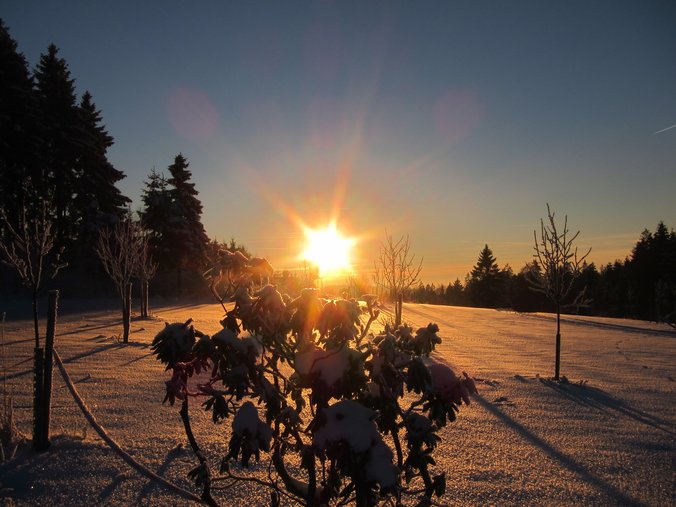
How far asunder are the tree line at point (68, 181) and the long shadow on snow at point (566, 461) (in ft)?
64.8

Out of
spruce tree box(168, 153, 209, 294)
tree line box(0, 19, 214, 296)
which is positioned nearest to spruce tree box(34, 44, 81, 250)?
tree line box(0, 19, 214, 296)

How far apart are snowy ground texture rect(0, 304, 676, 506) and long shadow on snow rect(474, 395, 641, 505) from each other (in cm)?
2

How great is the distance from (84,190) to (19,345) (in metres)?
20.0

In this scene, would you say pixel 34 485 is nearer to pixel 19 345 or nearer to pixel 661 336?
pixel 19 345

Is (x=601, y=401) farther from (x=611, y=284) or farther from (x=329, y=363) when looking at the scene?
(x=611, y=284)

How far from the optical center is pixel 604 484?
12.1 feet

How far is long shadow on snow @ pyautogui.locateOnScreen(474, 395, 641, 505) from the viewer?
347 cm

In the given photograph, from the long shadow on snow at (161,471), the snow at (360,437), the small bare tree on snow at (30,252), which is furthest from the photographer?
the small bare tree on snow at (30,252)

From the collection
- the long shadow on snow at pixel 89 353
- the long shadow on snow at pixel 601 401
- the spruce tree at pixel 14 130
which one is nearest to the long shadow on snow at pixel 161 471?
the long shadow on snow at pixel 89 353

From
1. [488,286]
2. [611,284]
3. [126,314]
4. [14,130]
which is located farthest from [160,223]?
[611,284]

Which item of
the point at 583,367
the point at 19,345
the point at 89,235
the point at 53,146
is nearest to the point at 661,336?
the point at 583,367

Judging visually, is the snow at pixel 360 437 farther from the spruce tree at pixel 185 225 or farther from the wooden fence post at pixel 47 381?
the spruce tree at pixel 185 225

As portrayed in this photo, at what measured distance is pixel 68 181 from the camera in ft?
85.0

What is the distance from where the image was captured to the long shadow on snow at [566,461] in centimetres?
347
